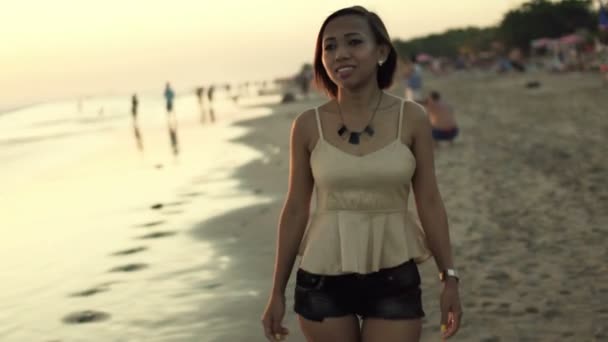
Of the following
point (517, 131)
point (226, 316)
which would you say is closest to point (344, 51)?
point (226, 316)

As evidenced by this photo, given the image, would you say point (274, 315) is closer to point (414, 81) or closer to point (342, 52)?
point (342, 52)

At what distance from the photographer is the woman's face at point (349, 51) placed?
2615 mm

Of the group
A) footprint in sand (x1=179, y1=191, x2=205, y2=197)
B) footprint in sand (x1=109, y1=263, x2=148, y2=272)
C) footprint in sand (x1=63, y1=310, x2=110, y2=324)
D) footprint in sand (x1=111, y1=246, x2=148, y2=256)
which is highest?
footprint in sand (x1=63, y1=310, x2=110, y2=324)

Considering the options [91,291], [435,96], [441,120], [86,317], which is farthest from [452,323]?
[441,120]

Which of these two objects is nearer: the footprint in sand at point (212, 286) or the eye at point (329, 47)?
the eye at point (329, 47)

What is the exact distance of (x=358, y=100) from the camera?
8.81ft

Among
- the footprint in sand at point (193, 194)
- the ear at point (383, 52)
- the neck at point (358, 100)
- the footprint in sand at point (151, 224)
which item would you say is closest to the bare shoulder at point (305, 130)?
the neck at point (358, 100)

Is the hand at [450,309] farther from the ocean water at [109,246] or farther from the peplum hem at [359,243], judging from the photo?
the ocean water at [109,246]

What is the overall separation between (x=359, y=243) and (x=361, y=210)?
0.11 metres

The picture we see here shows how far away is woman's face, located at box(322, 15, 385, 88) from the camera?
2.62m

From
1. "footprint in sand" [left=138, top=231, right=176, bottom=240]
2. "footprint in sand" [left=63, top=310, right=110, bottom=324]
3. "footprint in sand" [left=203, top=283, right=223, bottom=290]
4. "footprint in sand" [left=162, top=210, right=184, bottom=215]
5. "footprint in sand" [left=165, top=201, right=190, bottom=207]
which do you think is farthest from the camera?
"footprint in sand" [left=165, top=201, right=190, bottom=207]

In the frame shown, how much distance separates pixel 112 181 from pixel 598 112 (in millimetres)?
13441

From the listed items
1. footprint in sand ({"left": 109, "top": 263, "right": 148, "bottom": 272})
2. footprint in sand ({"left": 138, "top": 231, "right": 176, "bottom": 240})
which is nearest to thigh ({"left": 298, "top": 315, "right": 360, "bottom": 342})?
footprint in sand ({"left": 109, "top": 263, "right": 148, "bottom": 272})

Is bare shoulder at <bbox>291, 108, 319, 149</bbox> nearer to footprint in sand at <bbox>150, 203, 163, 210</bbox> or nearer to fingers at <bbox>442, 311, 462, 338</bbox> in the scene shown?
fingers at <bbox>442, 311, 462, 338</bbox>
